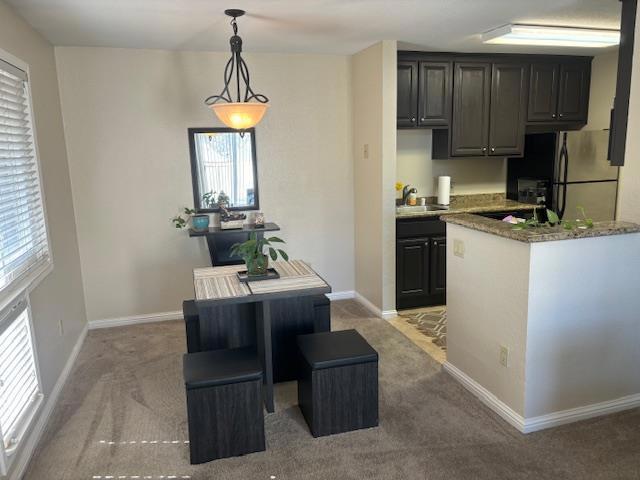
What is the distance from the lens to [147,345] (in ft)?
12.9

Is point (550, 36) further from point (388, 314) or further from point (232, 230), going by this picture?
point (232, 230)

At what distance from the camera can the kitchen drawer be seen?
4.41 metres

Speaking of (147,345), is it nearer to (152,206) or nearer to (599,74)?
(152,206)

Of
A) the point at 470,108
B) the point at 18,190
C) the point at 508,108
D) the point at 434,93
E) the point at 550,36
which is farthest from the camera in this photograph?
the point at 508,108

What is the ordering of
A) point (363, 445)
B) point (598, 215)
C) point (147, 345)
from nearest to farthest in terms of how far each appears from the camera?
point (363, 445)
point (147, 345)
point (598, 215)

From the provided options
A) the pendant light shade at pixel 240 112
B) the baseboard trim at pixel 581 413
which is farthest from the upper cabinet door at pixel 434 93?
the baseboard trim at pixel 581 413

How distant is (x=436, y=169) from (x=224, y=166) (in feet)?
7.25

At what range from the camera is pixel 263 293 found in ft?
8.81

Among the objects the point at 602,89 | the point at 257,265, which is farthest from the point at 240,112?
the point at 602,89

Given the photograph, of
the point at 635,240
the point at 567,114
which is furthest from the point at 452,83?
the point at 635,240

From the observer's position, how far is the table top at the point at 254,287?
266 centimetres

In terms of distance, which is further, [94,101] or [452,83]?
[452,83]

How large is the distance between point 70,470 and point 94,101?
292 cm

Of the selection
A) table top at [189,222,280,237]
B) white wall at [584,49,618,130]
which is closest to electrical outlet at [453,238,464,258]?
table top at [189,222,280,237]
